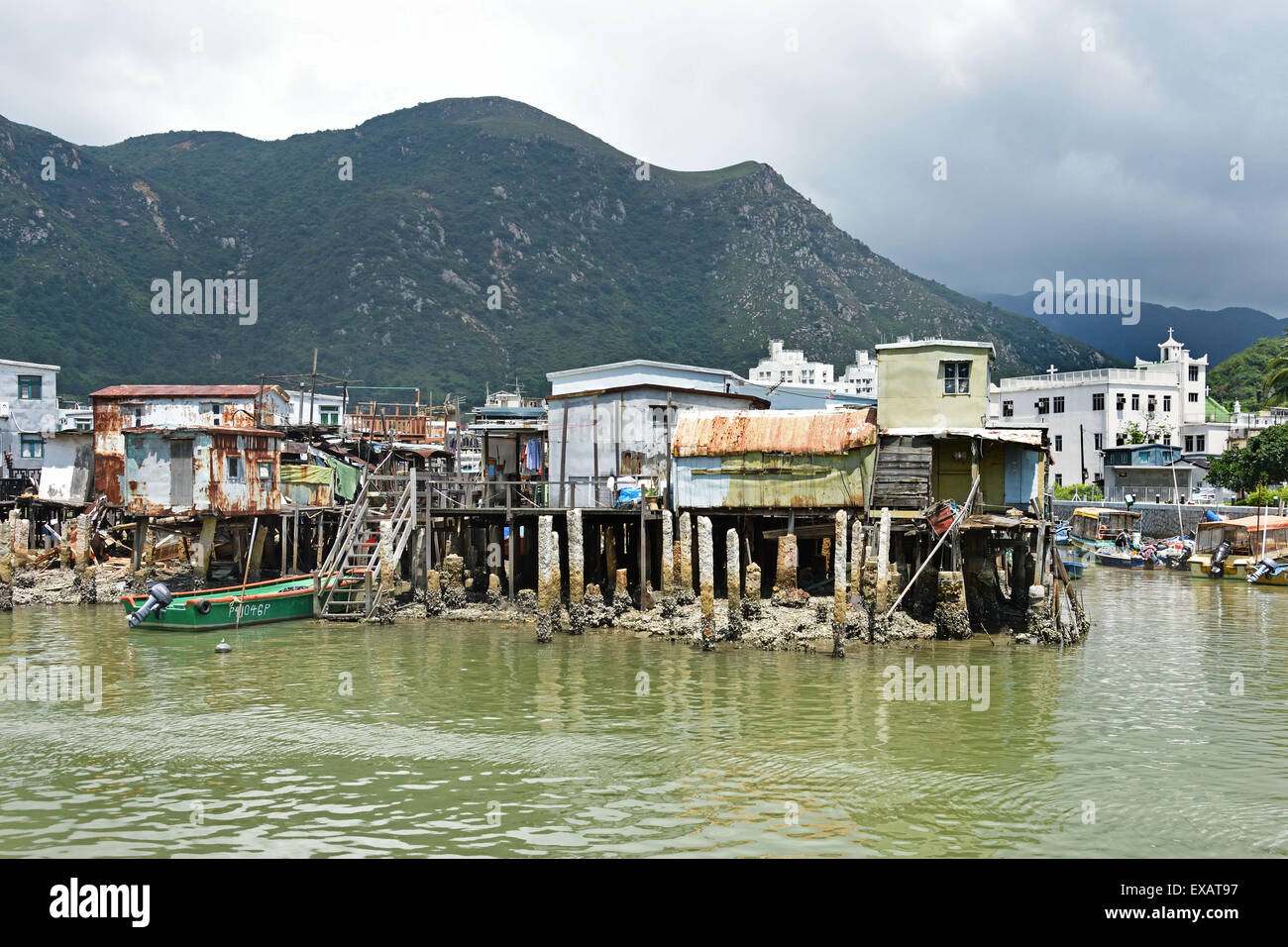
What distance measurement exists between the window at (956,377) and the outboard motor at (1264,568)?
27.6 metres

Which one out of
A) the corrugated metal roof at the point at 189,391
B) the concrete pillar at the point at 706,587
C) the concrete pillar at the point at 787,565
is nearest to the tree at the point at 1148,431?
the concrete pillar at the point at 787,565

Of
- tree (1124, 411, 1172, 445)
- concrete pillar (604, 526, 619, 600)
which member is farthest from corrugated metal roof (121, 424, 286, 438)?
tree (1124, 411, 1172, 445)

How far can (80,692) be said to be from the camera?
25.1 metres

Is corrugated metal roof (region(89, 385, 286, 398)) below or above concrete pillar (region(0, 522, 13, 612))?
above

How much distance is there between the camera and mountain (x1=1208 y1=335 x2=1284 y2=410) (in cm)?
11606

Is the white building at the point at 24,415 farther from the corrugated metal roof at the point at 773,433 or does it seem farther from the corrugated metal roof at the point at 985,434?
the corrugated metal roof at the point at 985,434

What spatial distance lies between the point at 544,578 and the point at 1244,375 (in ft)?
381

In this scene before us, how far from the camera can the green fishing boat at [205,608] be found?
3544cm

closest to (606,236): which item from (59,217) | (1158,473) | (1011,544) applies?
(59,217)

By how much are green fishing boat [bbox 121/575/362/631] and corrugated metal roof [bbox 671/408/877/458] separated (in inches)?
633

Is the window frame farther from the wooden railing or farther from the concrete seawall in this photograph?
the concrete seawall

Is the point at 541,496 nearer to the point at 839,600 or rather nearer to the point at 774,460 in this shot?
the point at 774,460

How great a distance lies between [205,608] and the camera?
3559 cm

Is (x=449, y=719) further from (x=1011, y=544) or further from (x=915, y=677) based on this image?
(x=1011, y=544)
